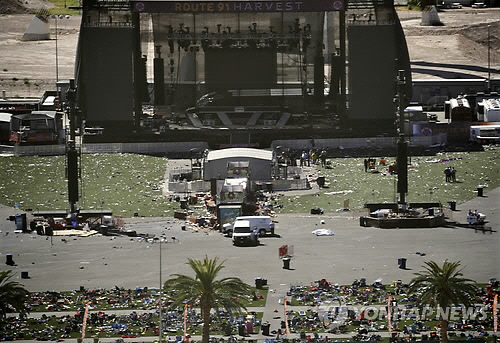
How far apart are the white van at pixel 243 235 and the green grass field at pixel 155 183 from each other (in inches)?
323

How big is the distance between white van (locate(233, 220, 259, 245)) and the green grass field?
8.19 metres

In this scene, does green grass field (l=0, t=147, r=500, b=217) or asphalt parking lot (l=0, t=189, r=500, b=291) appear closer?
asphalt parking lot (l=0, t=189, r=500, b=291)

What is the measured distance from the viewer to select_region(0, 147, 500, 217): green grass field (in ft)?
297

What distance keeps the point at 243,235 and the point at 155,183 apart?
747 inches

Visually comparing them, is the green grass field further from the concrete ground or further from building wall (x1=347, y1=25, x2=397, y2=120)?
building wall (x1=347, y1=25, x2=397, y2=120)

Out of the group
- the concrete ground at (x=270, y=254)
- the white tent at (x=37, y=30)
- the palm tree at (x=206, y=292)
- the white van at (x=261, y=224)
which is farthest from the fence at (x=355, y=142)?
the white tent at (x=37, y=30)

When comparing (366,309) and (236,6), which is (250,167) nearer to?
(236,6)

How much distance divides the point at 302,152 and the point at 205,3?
12.1 m

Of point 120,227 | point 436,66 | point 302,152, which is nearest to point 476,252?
point 120,227

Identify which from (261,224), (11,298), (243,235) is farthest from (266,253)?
(11,298)

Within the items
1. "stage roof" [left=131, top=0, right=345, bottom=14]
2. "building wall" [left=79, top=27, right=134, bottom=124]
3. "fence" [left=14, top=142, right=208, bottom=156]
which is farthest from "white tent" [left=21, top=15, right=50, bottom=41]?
"fence" [left=14, top=142, right=208, bottom=156]

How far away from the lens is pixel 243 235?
259 ft

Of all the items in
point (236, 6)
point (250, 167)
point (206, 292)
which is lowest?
point (206, 292)

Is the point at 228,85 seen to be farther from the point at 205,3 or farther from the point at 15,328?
the point at 15,328
